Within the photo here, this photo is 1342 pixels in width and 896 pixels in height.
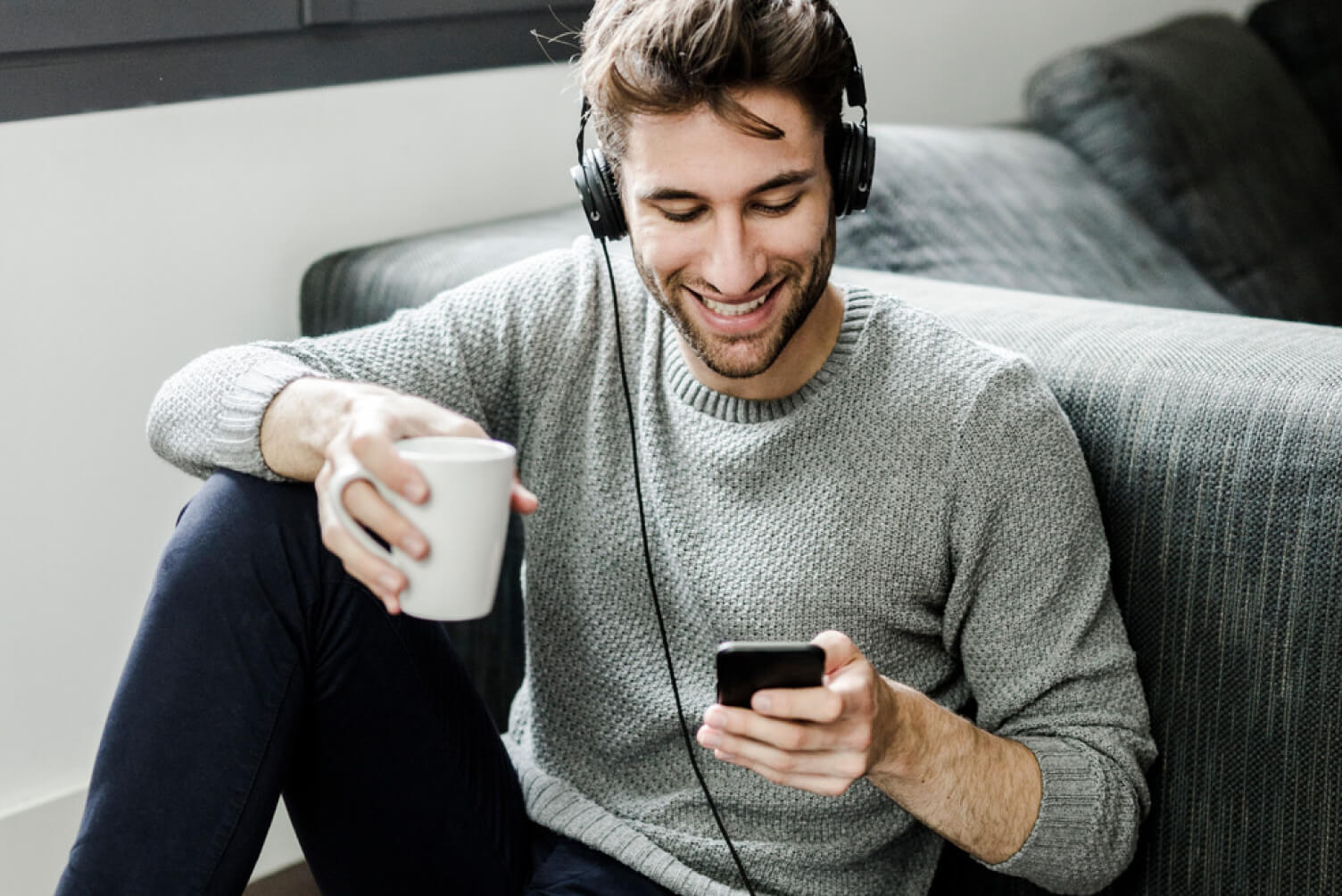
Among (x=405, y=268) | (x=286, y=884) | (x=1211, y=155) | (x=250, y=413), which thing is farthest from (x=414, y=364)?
(x=1211, y=155)

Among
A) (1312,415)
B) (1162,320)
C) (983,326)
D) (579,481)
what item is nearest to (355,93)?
(579,481)

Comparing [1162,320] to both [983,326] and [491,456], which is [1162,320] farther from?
[491,456]

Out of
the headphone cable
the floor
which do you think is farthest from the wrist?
the floor

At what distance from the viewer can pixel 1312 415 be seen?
979 mm

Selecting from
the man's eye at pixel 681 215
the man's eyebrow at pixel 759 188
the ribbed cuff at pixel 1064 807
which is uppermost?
the man's eyebrow at pixel 759 188

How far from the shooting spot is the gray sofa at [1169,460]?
38.7 inches

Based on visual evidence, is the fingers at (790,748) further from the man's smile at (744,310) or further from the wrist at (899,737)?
the man's smile at (744,310)

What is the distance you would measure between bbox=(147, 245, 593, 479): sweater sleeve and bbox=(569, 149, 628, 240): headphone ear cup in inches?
4.1

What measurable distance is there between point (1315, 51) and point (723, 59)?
79.3 inches

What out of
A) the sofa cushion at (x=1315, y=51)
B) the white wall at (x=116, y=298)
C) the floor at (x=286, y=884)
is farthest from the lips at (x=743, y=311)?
the sofa cushion at (x=1315, y=51)

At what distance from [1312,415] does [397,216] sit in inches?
41.3

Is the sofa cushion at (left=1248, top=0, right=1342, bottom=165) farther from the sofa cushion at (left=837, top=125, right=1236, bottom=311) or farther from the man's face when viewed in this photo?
the man's face

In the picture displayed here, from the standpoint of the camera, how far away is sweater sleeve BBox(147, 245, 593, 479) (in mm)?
1053

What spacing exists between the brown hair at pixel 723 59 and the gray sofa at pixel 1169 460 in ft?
0.90
